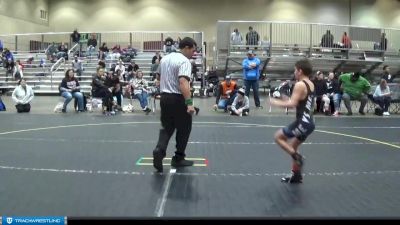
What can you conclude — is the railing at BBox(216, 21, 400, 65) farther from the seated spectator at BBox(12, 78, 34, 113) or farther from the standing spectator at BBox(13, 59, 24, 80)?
the standing spectator at BBox(13, 59, 24, 80)

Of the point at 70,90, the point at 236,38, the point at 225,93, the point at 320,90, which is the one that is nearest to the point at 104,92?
the point at 70,90

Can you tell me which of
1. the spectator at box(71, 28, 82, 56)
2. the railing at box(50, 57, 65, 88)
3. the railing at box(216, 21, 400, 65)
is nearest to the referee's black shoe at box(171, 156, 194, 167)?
the railing at box(216, 21, 400, 65)

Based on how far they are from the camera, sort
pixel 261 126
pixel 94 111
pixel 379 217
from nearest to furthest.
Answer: pixel 379 217 < pixel 261 126 < pixel 94 111

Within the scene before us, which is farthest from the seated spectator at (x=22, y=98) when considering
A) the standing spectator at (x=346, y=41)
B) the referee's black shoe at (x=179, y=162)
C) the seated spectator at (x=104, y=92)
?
the standing spectator at (x=346, y=41)

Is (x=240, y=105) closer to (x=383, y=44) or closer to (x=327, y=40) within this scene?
(x=327, y=40)

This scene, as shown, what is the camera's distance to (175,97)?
616 centimetres

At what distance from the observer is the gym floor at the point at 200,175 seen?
454 cm

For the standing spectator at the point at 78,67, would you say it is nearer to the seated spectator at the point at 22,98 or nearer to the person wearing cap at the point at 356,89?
the seated spectator at the point at 22,98

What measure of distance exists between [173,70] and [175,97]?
333 mm

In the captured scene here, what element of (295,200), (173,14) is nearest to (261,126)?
(295,200)

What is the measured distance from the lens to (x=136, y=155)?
24.5 feet

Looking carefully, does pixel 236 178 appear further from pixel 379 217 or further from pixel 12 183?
pixel 12 183

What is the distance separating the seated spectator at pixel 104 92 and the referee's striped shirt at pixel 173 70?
8116 millimetres

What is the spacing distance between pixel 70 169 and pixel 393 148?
530cm
